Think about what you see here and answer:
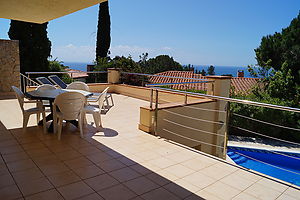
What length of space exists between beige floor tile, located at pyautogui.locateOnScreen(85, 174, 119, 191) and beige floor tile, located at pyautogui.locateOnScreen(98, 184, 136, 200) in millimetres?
78

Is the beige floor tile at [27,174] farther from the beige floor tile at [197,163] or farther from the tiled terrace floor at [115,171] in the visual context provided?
the beige floor tile at [197,163]

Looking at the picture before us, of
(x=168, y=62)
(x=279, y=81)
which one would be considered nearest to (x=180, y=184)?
(x=279, y=81)

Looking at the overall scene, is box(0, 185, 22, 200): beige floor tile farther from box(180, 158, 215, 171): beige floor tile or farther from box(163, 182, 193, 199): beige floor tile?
box(180, 158, 215, 171): beige floor tile

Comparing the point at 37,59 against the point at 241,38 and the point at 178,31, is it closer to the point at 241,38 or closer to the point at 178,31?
the point at 178,31

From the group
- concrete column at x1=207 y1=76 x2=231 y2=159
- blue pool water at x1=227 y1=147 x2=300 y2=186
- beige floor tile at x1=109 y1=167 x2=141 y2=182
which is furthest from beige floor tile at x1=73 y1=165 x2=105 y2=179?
blue pool water at x1=227 y1=147 x2=300 y2=186

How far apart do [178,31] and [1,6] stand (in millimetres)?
40877

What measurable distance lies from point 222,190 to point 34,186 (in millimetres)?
2118

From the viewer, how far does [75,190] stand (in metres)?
2.57

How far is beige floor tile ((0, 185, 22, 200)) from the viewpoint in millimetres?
2393

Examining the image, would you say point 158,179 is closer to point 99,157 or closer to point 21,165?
point 99,157

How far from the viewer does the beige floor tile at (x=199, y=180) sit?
9.18ft

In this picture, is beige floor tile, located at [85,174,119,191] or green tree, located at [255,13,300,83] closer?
beige floor tile, located at [85,174,119,191]

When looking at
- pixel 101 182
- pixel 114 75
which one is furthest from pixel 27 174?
pixel 114 75

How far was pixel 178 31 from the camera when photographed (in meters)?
43.1
